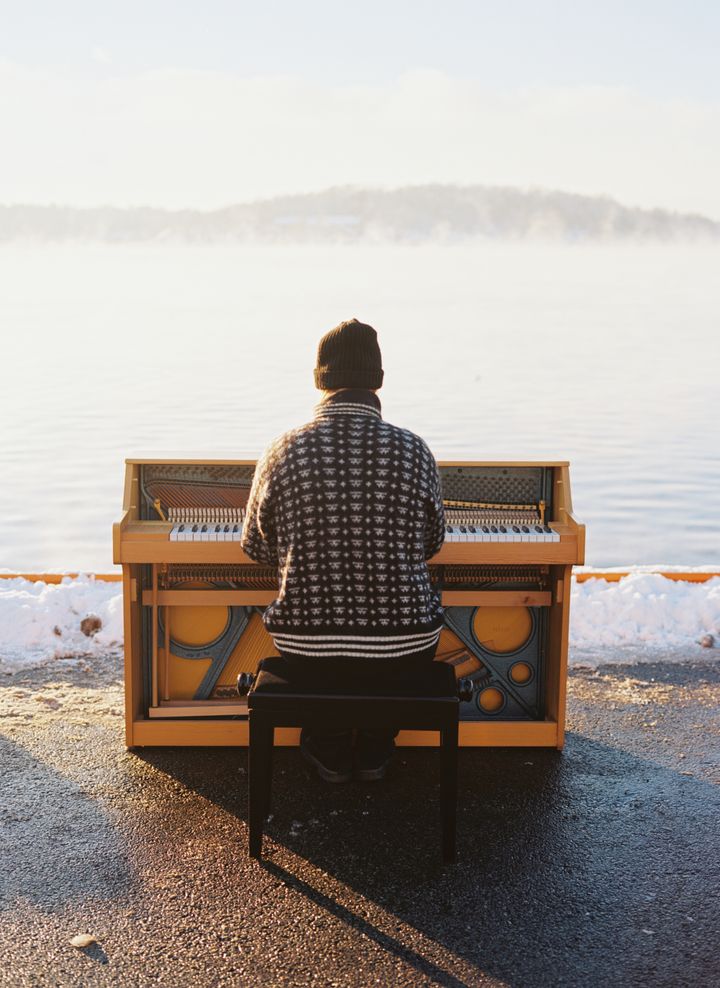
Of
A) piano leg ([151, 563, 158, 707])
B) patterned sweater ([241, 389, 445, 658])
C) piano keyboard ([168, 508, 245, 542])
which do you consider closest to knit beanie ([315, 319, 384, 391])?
patterned sweater ([241, 389, 445, 658])

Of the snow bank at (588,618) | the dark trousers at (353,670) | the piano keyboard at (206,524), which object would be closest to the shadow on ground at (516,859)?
the dark trousers at (353,670)

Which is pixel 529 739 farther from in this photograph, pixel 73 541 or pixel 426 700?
pixel 73 541

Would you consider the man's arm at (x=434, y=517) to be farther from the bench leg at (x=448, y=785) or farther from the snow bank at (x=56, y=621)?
the snow bank at (x=56, y=621)

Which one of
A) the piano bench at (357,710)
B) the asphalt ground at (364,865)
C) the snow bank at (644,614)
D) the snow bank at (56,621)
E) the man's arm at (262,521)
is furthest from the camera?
the snow bank at (644,614)

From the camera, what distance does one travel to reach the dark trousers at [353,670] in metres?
3.14

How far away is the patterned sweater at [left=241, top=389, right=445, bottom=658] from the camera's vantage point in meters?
3.13

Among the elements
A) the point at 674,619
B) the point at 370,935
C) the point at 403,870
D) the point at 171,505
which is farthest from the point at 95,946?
the point at 674,619

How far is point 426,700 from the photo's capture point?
10.0 ft

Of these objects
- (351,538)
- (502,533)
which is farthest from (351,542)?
(502,533)

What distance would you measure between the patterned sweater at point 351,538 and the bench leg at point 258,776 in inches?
9.9

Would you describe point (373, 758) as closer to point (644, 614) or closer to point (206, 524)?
point (206, 524)

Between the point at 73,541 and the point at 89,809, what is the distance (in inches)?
252

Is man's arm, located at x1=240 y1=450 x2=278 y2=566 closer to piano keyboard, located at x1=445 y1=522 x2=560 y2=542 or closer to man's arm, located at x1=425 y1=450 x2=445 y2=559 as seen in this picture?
man's arm, located at x1=425 y1=450 x2=445 y2=559

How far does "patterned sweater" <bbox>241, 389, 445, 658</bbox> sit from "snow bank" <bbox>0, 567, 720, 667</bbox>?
6.89 feet
